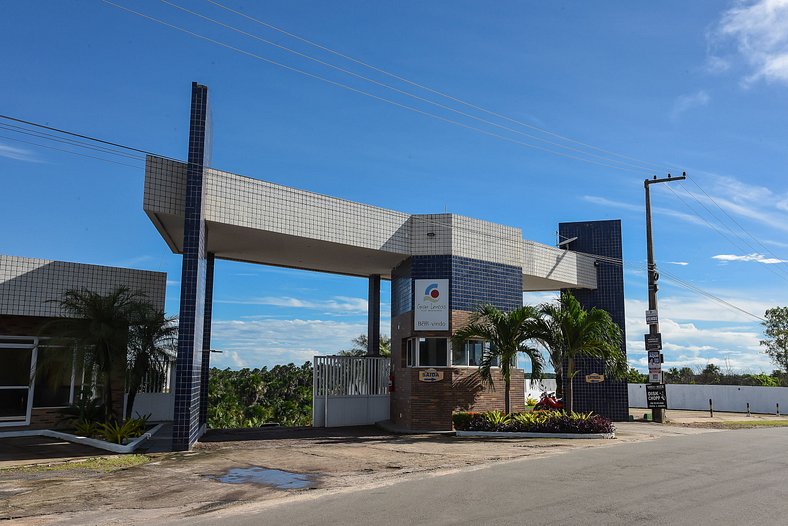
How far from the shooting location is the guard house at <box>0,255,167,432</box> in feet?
65.4

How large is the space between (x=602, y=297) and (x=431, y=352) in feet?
36.1

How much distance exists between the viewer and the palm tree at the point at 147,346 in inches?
727

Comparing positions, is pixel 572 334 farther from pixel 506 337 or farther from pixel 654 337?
pixel 654 337

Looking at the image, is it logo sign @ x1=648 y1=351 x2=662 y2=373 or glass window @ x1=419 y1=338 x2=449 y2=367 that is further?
logo sign @ x1=648 y1=351 x2=662 y2=373

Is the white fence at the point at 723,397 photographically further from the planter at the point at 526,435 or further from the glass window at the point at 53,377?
the glass window at the point at 53,377

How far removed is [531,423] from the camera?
66.4 feet

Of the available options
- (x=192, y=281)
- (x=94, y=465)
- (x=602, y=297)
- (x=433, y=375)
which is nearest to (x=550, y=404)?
(x=433, y=375)

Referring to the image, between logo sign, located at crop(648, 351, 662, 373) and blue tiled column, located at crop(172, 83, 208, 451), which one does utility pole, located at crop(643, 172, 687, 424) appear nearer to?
logo sign, located at crop(648, 351, 662, 373)


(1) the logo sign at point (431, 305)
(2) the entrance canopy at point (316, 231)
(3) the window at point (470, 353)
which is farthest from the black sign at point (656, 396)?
(1) the logo sign at point (431, 305)

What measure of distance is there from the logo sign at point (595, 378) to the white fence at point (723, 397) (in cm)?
1317

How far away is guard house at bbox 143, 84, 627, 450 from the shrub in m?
1.35

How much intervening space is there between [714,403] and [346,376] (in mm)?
25613

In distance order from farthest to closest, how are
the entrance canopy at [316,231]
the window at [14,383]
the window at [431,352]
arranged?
the window at [431,352], the window at [14,383], the entrance canopy at [316,231]

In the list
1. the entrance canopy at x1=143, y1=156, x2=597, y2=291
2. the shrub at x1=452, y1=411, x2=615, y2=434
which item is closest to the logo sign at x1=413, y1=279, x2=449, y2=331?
the entrance canopy at x1=143, y1=156, x2=597, y2=291
